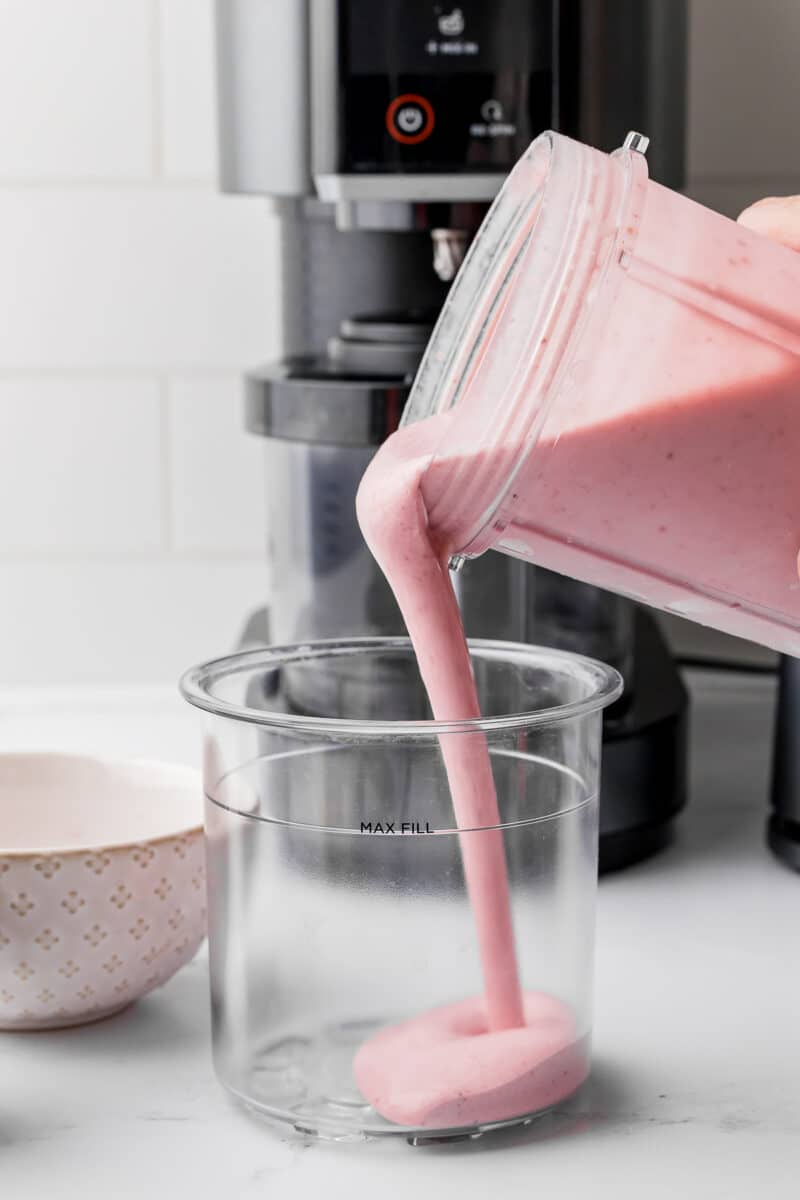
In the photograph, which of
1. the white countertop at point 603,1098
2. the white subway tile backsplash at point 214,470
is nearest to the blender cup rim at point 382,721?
the white countertop at point 603,1098

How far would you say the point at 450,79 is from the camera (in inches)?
27.6

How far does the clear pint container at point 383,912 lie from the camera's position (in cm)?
51

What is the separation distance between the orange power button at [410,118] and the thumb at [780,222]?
0.77 feet

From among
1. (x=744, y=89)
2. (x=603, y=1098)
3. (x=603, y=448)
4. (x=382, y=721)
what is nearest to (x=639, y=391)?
(x=603, y=448)

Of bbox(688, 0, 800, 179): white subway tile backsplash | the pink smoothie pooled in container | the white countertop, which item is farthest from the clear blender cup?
bbox(688, 0, 800, 179): white subway tile backsplash

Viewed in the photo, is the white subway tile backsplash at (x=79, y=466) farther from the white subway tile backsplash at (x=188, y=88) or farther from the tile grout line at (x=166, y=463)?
the white subway tile backsplash at (x=188, y=88)

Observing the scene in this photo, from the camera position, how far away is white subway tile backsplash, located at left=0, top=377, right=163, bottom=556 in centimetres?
103

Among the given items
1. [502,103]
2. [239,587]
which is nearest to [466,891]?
[502,103]

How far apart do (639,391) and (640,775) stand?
0.31 metres

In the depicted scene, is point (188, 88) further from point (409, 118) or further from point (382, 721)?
point (382, 721)

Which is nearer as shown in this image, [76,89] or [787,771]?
[787,771]

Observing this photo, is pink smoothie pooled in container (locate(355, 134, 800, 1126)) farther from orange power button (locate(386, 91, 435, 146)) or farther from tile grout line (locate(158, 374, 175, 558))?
tile grout line (locate(158, 374, 175, 558))

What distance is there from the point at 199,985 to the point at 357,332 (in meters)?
0.32

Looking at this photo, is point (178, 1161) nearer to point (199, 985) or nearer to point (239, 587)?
point (199, 985)
